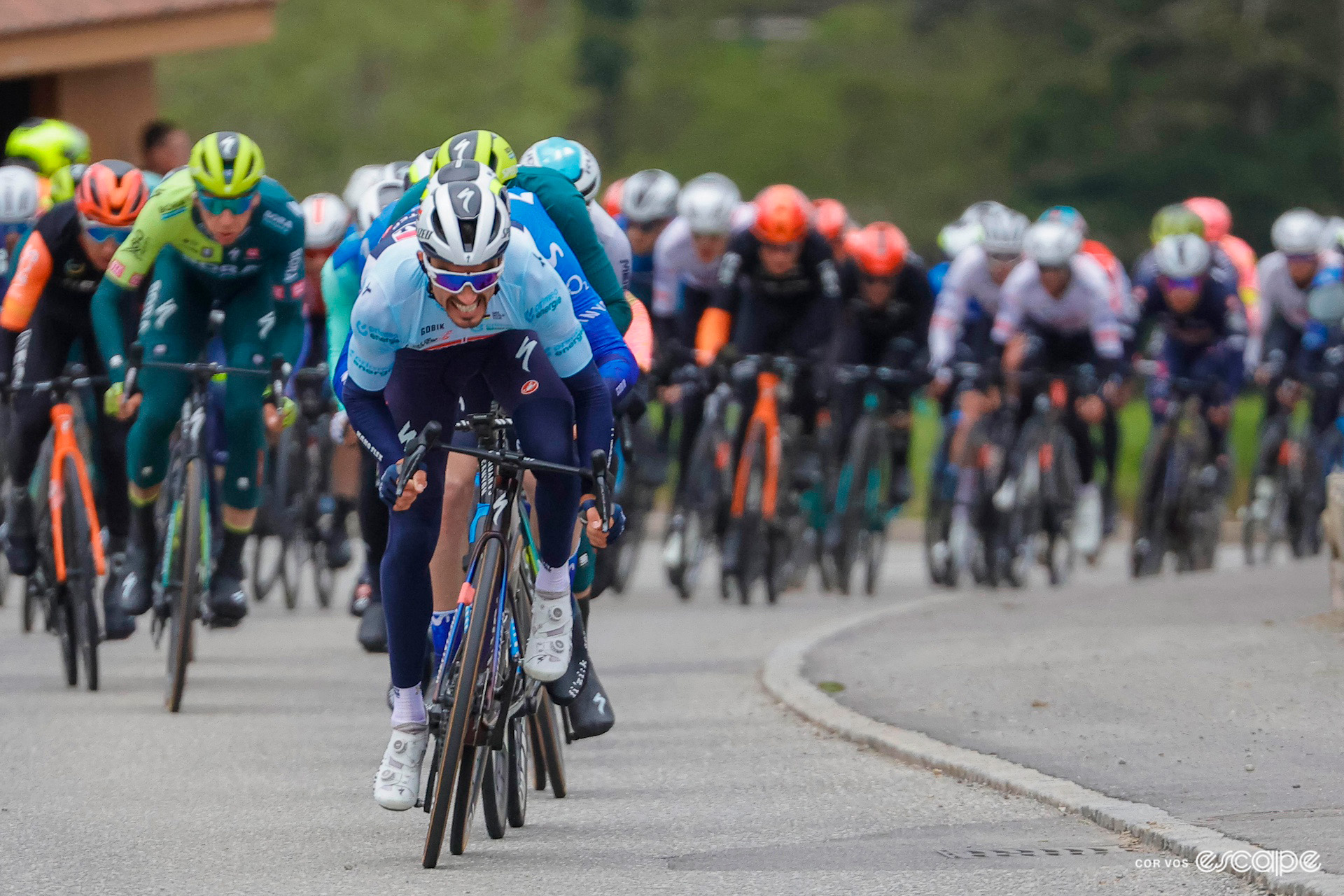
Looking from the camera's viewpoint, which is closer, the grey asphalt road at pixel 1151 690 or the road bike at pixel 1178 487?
the grey asphalt road at pixel 1151 690

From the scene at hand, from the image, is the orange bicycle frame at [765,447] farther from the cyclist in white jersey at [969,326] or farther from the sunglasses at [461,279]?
the sunglasses at [461,279]

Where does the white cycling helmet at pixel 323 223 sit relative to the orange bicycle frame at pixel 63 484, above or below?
above

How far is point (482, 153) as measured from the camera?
25.5 feet

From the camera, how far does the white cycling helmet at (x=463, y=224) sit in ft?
21.3

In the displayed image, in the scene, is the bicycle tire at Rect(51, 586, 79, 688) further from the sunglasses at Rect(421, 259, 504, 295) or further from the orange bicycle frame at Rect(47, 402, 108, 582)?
the sunglasses at Rect(421, 259, 504, 295)

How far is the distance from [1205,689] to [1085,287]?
6908 millimetres

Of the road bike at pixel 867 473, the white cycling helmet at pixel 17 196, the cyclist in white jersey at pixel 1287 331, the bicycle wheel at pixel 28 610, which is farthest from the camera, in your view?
the cyclist in white jersey at pixel 1287 331

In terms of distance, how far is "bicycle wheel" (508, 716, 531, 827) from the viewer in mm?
7145

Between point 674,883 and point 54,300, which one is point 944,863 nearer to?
point 674,883

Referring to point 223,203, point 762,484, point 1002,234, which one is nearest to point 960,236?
point 1002,234

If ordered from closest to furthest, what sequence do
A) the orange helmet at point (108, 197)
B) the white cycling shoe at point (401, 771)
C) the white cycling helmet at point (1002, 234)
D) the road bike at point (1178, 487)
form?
the white cycling shoe at point (401, 771)
the orange helmet at point (108, 197)
the white cycling helmet at point (1002, 234)
the road bike at point (1178, 487)

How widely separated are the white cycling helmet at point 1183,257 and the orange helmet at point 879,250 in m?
1.78

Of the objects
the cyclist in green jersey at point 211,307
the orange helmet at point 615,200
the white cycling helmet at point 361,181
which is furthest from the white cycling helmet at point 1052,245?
the cyclist in green jersey at point 211,307

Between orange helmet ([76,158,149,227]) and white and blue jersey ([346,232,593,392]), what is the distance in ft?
13.5
